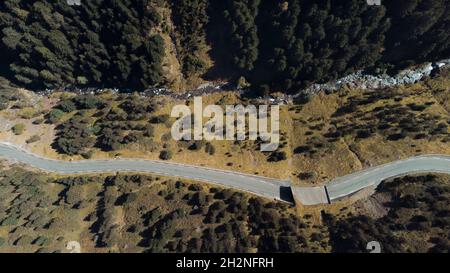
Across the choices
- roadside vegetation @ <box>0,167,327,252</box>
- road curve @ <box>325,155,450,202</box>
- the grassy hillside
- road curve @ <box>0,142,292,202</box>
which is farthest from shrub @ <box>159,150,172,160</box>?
road curve @ <box>325,155,450,202</box>

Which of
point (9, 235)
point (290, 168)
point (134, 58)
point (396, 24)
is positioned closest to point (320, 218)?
point (290, 168)

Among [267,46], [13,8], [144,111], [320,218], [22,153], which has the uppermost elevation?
[13,8]

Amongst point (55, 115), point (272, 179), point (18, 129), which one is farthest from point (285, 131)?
point (18, 129)

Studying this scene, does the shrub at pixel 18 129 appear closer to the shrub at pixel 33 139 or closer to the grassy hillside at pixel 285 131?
the grassy hillside at pixel 285 131

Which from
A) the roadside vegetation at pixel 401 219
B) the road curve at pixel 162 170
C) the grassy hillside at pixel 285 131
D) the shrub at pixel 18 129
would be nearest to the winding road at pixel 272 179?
the road curve at pixel 162 170

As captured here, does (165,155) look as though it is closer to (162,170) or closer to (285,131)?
(162,170)

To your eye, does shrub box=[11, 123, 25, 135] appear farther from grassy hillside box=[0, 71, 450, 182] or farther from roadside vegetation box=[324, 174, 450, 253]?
roadside vegetation box=[324, 174, 450, 253]

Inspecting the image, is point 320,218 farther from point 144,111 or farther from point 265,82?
point 144,111
